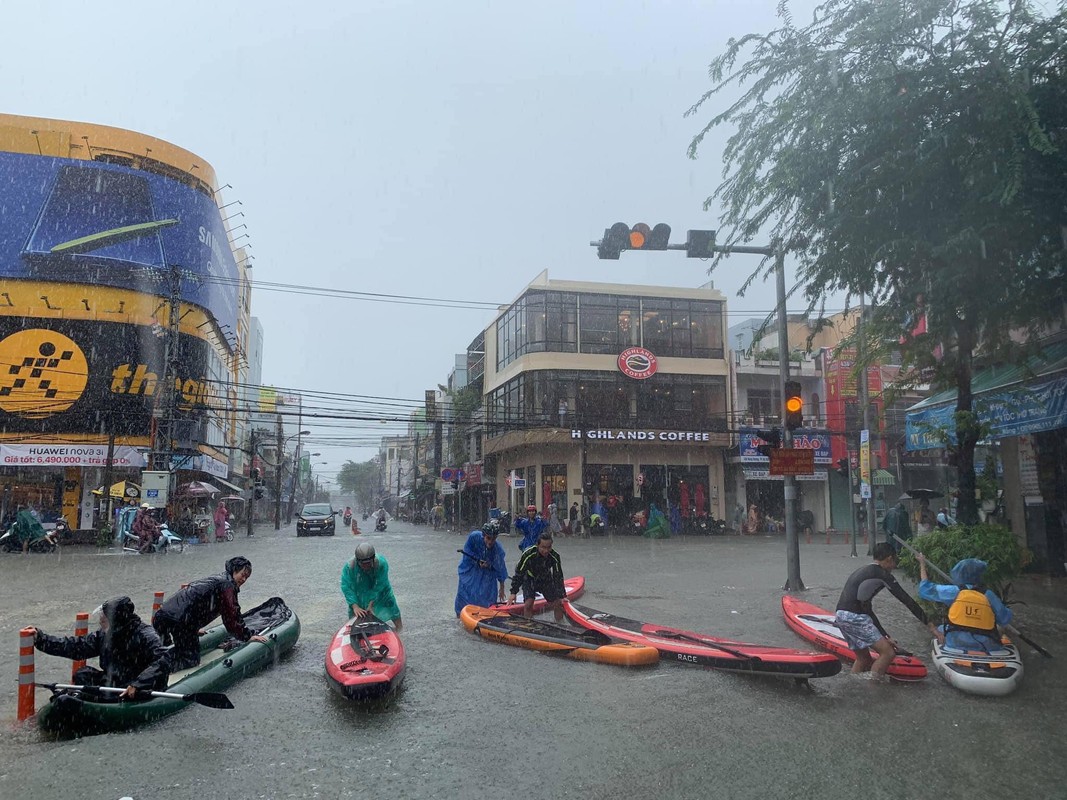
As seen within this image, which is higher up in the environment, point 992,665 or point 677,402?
point 677,402

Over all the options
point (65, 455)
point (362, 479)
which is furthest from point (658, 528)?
point (362, 479)

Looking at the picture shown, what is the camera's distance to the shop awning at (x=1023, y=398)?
10.9 metres

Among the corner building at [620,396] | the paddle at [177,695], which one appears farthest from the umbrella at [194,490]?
the paddle at [177,695]

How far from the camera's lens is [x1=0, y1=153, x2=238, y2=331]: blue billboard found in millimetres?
33906

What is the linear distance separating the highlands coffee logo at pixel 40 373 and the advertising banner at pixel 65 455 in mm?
1939

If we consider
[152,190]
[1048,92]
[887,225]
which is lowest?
[887,225]

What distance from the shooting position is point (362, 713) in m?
6.34

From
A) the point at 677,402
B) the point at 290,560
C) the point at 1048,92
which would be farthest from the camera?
the point at 677,402

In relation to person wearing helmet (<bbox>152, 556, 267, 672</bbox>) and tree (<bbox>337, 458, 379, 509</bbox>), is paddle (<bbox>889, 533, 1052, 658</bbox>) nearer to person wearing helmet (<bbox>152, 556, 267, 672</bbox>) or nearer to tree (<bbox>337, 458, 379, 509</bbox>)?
person wearing helmet (<bbox>152, 556, 267, 672</bbox>)

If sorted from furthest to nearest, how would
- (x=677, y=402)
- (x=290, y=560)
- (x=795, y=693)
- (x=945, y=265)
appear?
(x=677, y=402) → (x=290, y=560) → (x=945, y=265) → (x=795, y=693)

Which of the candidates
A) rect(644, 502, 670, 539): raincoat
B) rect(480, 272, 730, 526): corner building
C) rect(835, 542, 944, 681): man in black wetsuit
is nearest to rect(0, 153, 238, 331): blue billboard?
rect(480, 272, 730, 526): corner building

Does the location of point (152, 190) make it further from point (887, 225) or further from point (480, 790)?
point (480, 790)

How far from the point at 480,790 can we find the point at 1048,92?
923cm

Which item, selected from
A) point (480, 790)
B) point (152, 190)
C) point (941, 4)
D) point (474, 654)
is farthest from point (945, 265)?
point (152, 190)
